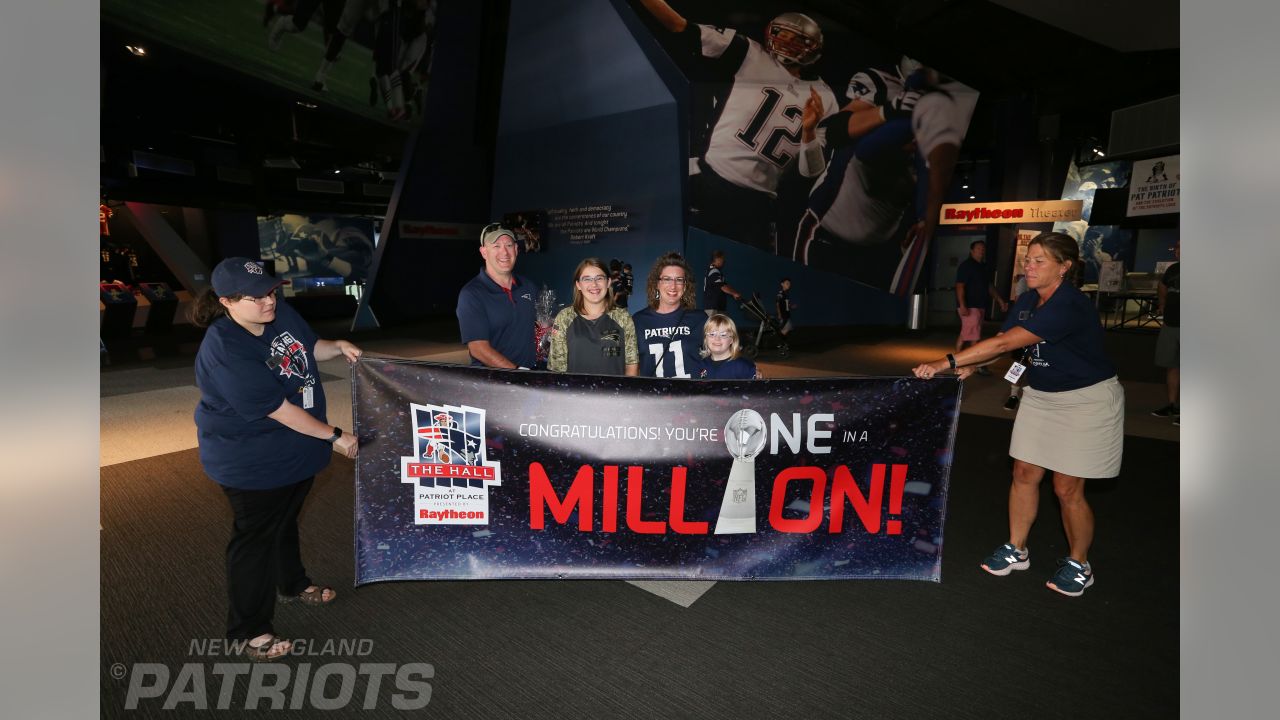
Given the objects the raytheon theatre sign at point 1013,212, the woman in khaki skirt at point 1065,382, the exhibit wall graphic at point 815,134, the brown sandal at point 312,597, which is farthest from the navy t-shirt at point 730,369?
the raytheon theatre sign at point 1013,212

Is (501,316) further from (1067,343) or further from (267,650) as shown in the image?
(1067,343)

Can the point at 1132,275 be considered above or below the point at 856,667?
above

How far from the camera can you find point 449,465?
8.69 ft

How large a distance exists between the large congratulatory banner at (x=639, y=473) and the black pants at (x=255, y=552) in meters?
0.31

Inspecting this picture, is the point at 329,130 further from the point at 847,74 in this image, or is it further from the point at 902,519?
the point at 902,519

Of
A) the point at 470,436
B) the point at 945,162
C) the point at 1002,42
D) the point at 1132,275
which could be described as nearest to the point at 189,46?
the point at 470,436

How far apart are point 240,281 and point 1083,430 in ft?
10.9

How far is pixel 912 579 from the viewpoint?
285 cm

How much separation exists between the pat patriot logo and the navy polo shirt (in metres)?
0.79

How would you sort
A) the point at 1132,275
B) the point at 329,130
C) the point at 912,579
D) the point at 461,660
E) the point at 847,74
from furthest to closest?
1. the point at 329,130
2. the point at 1132,275
3. the point at 847,74
4. the point at 912,579
5. the point at 461,660

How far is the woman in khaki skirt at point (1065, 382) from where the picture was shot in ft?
8.52

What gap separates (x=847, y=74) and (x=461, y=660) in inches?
442

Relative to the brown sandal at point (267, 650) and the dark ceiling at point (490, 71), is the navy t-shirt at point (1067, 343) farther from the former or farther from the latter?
the dark ceiling at point (490, 71)

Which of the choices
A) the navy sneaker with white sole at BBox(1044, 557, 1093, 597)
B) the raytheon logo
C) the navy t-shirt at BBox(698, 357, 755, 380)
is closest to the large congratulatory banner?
the navy t-shirt at BBox(698, 357, 755, 380)
